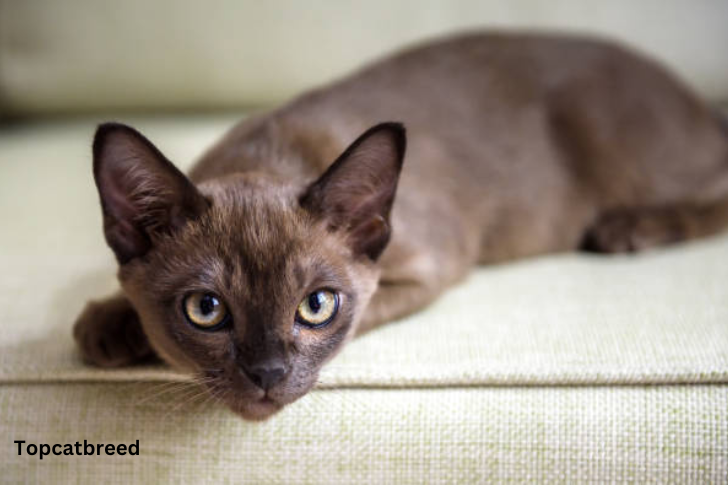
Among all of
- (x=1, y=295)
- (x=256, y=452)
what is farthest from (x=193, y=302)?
(x=1, y=295)

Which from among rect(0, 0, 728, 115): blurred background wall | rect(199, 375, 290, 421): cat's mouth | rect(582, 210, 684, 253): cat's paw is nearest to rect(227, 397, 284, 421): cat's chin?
rect(199, 375, 290, 421): cat's mouth

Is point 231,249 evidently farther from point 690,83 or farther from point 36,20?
point 690,83

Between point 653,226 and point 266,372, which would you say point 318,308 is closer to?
point 266,372

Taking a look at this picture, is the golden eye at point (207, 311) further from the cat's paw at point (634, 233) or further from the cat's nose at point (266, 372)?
the cat's paw at point (634, 233)

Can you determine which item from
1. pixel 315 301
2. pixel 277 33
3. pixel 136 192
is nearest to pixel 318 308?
pixel 315 301

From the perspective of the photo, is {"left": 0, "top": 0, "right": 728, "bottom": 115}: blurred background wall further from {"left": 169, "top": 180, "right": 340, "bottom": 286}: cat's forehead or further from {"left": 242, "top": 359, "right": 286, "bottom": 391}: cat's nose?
{"left": 242, "top": 359, "right": 286, "bottom": 391}: cat's nose
